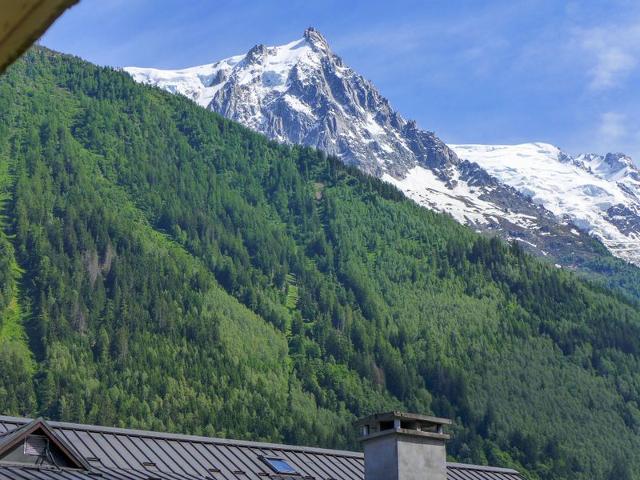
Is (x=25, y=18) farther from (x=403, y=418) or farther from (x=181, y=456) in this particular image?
(x=181, y=456)

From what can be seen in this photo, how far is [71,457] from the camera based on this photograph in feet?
135

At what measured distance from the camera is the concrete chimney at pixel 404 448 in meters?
37.9

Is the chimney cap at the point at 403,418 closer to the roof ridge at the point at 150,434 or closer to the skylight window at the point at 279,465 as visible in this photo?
the skylight window at the point at 279,465

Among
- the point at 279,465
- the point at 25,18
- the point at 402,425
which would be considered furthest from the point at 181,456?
the point at 25,18

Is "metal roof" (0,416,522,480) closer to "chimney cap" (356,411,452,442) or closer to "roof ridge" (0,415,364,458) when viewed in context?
"roof ridge" (0,415,364,458)

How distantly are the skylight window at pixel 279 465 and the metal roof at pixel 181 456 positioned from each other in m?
0.22

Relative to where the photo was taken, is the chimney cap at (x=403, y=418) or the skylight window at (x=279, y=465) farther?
the skylight window at (x=279, y=465)

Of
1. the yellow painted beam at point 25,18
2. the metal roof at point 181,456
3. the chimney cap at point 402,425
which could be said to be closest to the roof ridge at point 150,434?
the metal roof at point 181,456

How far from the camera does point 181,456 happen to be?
50.4 meters

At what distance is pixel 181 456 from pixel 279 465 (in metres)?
4.18

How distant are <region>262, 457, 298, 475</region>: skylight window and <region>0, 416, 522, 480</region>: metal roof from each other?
22 centimetres

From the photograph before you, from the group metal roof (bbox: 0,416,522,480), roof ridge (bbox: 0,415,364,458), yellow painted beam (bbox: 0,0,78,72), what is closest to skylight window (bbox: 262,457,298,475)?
metal roof (bbox: 0,416,522,480)

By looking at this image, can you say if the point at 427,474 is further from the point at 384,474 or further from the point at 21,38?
the point at 21,38

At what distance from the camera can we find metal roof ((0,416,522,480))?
4659 centimetres
